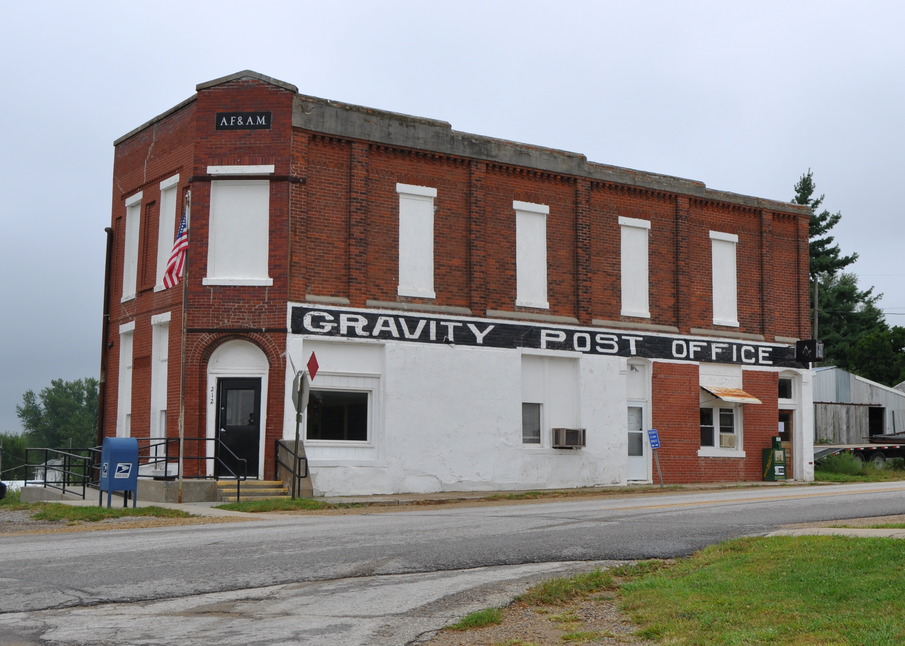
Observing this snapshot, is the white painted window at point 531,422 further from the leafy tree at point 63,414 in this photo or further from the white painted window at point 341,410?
the leafy tree at point 63,414

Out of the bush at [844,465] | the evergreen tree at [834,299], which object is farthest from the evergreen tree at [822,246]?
the bush at [844,465]

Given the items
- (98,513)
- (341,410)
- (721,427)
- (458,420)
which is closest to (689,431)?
(721,427)

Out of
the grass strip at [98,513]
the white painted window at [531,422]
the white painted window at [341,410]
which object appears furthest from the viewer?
the white painted window at [531,422]

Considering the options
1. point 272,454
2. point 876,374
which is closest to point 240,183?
point 272,454

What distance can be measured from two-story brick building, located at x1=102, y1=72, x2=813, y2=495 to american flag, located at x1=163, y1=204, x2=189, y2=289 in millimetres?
479

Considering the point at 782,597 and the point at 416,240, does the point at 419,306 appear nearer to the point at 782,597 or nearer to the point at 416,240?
the point at 416,240

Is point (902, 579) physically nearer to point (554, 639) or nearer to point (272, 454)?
point (554, 639)

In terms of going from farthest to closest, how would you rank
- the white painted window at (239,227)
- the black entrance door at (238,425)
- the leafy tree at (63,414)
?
the leafy tree at (63,414)
the white painted window at (239,227)
the black entrance door at (238,425)

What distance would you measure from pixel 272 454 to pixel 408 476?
3478mm

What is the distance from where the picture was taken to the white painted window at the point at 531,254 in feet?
93.4

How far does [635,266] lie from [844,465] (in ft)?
39.7

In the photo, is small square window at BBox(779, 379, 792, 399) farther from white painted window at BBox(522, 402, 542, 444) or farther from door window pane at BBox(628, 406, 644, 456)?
white painted window at BBox(522, 402, 542, 444)

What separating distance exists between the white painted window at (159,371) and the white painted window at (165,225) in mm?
990

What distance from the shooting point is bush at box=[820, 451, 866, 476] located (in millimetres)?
36500
